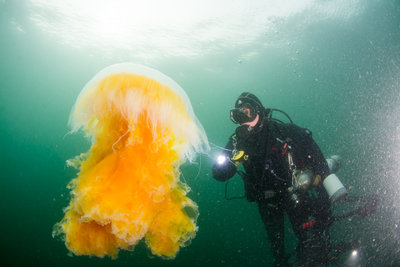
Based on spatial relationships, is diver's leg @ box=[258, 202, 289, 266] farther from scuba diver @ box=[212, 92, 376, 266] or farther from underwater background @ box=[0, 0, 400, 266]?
underwater background @ box=[0, 0, 400, 266]

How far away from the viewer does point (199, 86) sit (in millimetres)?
40406

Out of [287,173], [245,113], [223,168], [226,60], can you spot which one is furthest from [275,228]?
[226,60]

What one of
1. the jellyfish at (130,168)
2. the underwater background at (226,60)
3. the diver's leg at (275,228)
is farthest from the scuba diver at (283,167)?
the underwater background at (226,60)

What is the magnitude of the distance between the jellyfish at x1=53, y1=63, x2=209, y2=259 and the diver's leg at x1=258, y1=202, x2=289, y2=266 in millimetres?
2938

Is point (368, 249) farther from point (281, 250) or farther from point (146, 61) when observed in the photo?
point (146, 61)

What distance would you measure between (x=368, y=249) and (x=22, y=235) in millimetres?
22977

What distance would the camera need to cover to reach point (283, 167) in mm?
4180

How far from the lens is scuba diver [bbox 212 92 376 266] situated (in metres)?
4.07

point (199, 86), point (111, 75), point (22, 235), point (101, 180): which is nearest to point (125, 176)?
point (101, 180)

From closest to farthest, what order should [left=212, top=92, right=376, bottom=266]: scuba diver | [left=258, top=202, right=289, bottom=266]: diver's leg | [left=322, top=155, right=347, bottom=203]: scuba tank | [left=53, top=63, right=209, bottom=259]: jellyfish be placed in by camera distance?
[left=53, top=63, right=209, bottom=259]: jellyfish < [left=322, top=155, right=347, bottom=203]: scuba tank < [left=212, top=92, right=376, bottom=266]: scuba diver < [left=258, top=202, right=289, bottom=266]: diver's leg

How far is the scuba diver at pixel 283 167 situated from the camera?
407 cm

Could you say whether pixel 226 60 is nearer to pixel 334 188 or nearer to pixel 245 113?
pixel 245 113

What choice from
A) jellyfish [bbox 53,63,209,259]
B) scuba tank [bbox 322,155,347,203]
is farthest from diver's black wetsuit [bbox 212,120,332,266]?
jellyfish [bbox 53,63,209,259]

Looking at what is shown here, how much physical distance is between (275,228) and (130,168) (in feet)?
13.2
